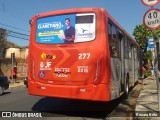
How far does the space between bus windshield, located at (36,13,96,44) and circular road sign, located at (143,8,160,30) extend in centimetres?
162

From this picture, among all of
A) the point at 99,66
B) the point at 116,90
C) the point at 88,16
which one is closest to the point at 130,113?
the point at 116,90

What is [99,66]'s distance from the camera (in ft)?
28.5

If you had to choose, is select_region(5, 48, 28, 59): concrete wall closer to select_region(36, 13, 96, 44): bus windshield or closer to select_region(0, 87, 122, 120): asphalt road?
select_region(0, 87, 122, 120): asphalt road

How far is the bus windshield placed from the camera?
898cm

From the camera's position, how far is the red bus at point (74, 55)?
8.71 m

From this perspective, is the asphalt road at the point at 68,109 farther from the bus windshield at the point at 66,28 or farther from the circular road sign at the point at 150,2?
the circular road sign at the point at 150,2

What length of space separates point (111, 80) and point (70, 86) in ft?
3.99

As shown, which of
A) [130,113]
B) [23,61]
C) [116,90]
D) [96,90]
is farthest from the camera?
[23,61]

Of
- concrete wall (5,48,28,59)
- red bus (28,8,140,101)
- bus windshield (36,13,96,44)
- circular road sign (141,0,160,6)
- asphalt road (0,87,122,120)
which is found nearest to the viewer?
circular road sign (141,0,160,6)

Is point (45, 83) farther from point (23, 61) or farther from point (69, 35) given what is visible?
point (23, 61)

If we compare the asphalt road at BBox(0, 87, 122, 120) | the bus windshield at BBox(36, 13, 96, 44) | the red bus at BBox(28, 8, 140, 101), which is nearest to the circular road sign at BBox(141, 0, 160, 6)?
the red bus at BBox(28, 8, 140, 101)

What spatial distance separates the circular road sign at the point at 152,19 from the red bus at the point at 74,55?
4.41 feet

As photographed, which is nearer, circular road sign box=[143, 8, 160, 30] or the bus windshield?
circular road sign box=[143, 8, 160, 30]

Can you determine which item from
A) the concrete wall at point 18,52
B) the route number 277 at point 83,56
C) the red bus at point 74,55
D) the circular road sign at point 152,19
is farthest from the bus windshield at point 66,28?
the concrete wall at point 18,52
